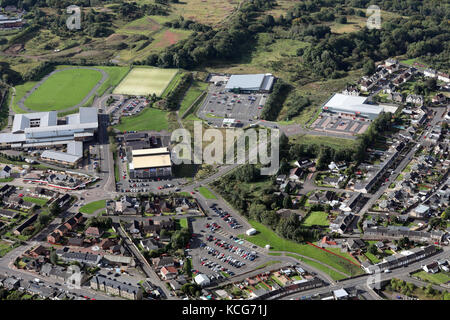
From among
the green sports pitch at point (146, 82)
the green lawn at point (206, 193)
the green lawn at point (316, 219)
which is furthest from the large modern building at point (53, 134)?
A: the green lawn at point (316, 219)

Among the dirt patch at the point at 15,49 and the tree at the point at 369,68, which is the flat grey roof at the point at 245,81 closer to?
the tree at the point at 369,68

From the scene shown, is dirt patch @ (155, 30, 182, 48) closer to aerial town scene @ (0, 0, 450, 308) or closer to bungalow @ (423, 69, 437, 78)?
aerial town scene @ (0, 0, 450, 308)

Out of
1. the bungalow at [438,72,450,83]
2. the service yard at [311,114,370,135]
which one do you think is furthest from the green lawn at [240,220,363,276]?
the bungalow at [438,72,450,83]

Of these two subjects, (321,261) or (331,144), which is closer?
(321,261)

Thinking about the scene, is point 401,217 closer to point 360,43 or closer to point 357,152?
point 357,152

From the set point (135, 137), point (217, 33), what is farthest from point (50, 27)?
point (135, 137)

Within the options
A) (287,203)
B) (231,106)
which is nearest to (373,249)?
(287,203)
